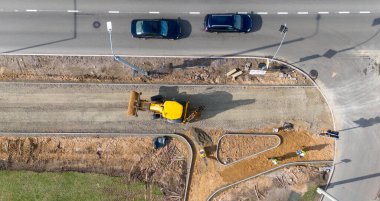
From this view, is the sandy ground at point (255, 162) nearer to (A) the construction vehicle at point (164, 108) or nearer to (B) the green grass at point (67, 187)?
(A) the construction vehicle at point (164, 108)

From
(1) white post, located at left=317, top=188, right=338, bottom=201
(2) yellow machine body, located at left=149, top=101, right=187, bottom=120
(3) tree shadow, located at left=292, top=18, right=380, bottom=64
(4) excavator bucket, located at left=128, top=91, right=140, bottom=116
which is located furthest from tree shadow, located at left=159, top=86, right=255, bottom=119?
(1) white post, located at left=317, top=188, right=338, bottom=201

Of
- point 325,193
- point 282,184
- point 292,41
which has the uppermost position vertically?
point 292,41

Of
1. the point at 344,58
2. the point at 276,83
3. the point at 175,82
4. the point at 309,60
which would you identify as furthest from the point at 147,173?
the point at 344,58

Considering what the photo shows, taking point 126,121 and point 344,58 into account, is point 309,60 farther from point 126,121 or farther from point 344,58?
point 126,121

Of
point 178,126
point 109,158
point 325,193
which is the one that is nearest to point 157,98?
point 178,126

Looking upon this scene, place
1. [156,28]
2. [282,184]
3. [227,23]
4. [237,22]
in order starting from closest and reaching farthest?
[156,28], [227,23], [237,22], [282,184]

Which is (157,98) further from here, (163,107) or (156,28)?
(156,28)
